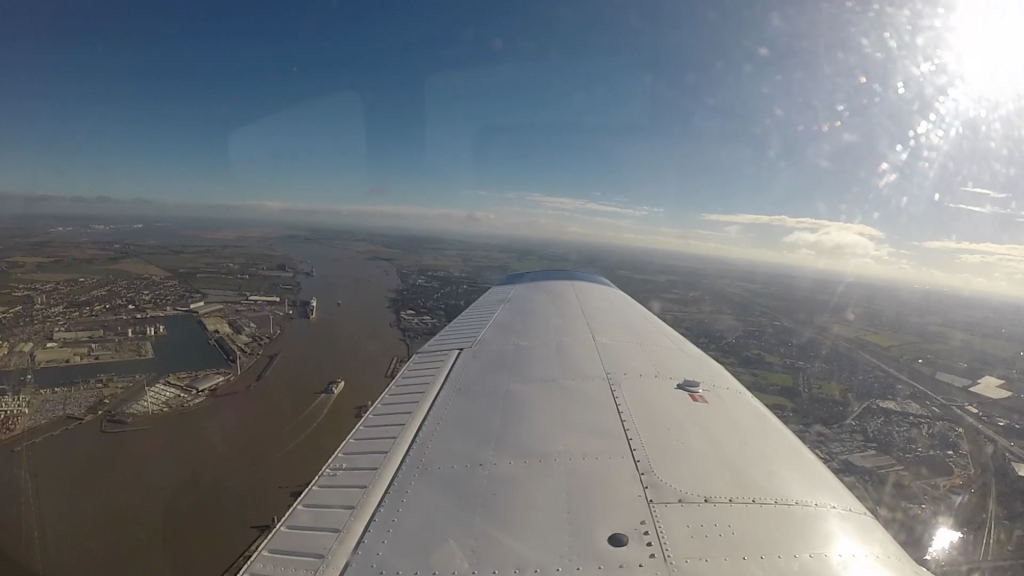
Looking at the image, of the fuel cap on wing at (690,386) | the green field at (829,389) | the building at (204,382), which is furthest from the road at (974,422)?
the building at (204,382)

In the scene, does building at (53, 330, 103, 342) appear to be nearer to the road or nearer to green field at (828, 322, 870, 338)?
the road

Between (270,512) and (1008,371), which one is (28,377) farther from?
(1008,371)

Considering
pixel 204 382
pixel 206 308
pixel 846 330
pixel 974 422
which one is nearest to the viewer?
pixel 204 382

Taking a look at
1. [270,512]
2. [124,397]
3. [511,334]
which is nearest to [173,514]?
[270,512]

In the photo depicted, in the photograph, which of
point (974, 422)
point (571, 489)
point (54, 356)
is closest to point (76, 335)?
point (54, 356)

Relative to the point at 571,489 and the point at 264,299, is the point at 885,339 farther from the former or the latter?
the point at 264,299
